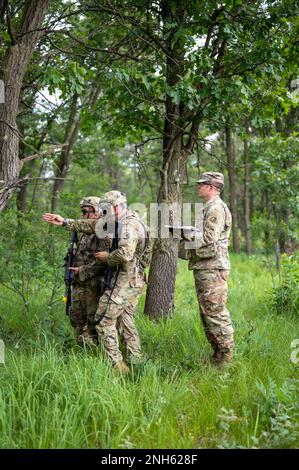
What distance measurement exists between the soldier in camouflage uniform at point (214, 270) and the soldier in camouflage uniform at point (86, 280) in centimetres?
137

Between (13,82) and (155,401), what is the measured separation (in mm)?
3393

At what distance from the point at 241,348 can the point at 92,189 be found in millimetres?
15606

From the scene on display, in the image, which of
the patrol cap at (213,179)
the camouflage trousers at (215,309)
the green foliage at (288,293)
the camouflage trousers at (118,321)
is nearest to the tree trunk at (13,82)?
the camouflage trousers at (118,321)

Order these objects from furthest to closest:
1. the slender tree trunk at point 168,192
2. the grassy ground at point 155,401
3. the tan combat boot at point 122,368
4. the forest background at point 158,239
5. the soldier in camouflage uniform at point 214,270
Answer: the slender tree trunk at point 168,192 → the soldier in camouflage uniform at point 214,270 → the tan combat boot at point 122,368 → the forest background at point 158,239 → the grassy ground at point 155,401

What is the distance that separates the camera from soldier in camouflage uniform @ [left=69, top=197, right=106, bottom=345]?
5.76 meters

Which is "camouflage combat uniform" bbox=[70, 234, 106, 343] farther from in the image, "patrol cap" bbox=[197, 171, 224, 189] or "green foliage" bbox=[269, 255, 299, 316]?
A: "green foliage" bbox=[269, 255, 299, 316]

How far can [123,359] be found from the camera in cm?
512

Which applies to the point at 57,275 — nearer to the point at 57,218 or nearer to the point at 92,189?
the point at 57,218

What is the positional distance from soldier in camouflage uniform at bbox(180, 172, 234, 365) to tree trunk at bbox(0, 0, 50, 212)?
1996 millimetres

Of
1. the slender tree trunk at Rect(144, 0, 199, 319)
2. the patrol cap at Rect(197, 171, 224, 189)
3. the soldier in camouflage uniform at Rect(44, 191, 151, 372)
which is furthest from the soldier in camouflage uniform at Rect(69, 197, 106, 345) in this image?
the patrol cap at Rect(197, 171, 224, 189)

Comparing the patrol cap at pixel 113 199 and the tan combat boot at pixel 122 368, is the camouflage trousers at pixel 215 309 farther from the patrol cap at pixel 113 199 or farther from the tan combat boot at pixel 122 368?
the patrol cap at pixel 113 199

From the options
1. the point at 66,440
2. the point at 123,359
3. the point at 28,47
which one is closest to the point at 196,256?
the point at 123,359

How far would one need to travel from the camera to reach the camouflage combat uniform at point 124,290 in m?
4.84

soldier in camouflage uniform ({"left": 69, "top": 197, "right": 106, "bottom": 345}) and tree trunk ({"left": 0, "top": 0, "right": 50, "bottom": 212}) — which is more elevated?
tree trunk ({"left": 0, "top": 0, "right": 50, "bottom": 212})
